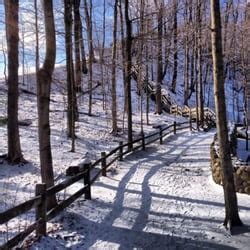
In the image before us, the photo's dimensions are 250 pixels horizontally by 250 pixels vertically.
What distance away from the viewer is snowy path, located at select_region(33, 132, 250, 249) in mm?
7398

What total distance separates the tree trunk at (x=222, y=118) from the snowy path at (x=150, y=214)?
1.29ft

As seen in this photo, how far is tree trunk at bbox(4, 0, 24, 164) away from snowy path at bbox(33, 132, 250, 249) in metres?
3.70

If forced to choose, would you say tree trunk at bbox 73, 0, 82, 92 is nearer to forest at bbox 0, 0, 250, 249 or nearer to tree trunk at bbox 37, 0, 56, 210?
forest at bbox 0, 0, 250, 249

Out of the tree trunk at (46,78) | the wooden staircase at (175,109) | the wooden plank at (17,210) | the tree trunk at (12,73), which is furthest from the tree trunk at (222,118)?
the wooden staircase at (175,109)

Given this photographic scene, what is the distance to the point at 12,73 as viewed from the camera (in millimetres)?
14844

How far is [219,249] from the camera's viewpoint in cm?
715

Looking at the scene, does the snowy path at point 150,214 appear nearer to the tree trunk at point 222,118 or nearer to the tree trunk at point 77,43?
the tree trunk at point 222,118

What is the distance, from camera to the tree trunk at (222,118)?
8016mm

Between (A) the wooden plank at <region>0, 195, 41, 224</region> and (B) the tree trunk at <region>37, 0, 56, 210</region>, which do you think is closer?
(A) the wooden plank at <region>0, 195, 41, 224</region>

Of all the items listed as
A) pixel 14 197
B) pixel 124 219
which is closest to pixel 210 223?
pixel 124 219

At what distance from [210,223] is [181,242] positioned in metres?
1.22

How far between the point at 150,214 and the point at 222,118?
2.68m

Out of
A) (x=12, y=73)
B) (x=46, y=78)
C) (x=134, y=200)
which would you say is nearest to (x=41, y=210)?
(x=46, y=78)

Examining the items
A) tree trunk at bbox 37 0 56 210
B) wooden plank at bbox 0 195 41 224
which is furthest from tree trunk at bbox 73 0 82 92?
wooden plank at bbox 0 195 41 224
